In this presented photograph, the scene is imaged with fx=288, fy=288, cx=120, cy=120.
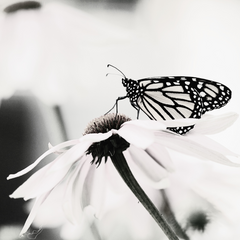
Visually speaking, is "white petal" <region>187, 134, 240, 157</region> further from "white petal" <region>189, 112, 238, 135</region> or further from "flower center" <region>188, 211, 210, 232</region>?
"flower center" <region>188, 211, 210, 232</region>

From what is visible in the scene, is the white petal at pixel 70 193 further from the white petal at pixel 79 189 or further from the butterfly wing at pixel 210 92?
the butterfly wing at pixel 210 92

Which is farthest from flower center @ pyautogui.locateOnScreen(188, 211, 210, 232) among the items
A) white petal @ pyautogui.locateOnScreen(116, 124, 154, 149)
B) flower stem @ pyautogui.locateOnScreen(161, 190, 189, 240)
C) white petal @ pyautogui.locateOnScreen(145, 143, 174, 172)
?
white petal @ pyautogui.locateOnScreen(116, 124, 154, 149)

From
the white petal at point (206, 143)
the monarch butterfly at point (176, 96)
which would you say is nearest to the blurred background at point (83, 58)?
the monarch butterfly at point (176, 96)

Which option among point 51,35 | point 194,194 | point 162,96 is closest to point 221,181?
point 194,194

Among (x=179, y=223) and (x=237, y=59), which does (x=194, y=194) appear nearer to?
(x=179, y=223)

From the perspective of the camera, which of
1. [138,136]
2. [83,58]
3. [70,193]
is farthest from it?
[83,58]

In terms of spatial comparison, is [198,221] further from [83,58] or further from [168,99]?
[83,58]

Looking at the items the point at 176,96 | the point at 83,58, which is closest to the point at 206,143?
the point at 176,96
